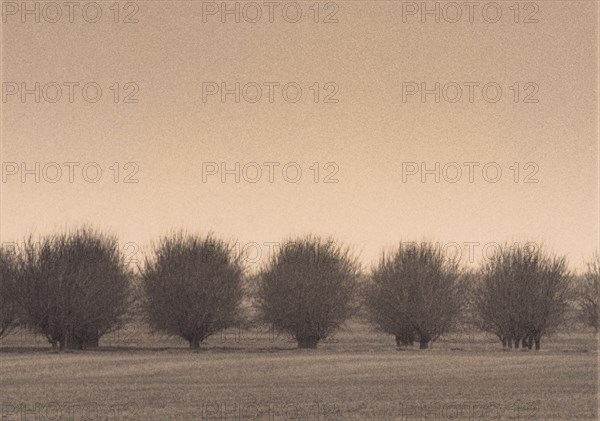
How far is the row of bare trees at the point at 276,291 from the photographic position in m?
52.9

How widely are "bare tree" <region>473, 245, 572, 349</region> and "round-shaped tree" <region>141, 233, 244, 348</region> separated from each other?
14608mm

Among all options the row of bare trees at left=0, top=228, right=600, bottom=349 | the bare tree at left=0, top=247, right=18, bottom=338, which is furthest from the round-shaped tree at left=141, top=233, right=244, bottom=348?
the bare tree at left=0, top=247, right=18, bottom=338

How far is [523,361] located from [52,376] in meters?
19.3

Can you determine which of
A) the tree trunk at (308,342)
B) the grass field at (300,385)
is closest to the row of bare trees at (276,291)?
the tree trunk at (308,342)

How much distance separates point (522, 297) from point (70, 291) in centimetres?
2555

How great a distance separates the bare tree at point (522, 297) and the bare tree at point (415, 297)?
5.61 feet

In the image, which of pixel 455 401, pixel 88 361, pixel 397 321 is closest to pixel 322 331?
pixel 397 321

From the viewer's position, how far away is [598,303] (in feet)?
208

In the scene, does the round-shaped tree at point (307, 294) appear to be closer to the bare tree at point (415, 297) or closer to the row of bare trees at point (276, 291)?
the row of bare trees at point (276, 291)

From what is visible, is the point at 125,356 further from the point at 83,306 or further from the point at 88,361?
the point at 83,306

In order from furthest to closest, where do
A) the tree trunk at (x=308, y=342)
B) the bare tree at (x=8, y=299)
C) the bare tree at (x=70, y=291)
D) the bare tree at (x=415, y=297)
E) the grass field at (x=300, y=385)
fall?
1. the bare tree at (x=415, y=297)
2. the tree trunk at (x=308, y=342)
3. the bare tree at (x=8, y=299)
4. the bare tree at (x=70, y=291)
5. the grass field at (x=300, y=385)

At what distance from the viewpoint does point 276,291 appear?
56.4 m

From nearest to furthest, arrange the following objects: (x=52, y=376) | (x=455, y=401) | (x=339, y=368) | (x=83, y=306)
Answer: (x=455, y=401), (x=52, y=376), (x=339, y=368), (x=83, y=306)

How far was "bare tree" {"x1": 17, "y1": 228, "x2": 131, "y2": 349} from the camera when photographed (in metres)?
51.9
